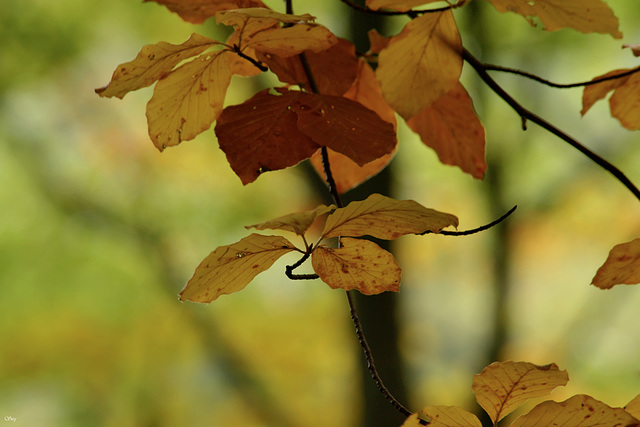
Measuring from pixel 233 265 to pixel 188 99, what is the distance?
10 cm

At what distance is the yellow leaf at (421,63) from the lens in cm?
27

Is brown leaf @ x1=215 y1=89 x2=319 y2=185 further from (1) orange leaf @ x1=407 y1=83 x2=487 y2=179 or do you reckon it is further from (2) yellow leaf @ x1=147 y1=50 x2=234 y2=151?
(1) orange leaf @ x1=407 y1=83 x2=487 y2=179

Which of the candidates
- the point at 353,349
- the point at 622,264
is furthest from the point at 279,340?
the point at 622,264

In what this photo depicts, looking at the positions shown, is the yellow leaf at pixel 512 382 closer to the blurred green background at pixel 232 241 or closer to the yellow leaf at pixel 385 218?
the yellow leaf at pixel 385 218

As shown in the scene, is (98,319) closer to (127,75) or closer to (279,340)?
(279,340)

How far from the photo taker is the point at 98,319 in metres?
3.12

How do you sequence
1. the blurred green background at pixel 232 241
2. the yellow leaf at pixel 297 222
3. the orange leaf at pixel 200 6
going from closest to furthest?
the yellow leaf at pixel 297 222 → the orange leaf at pixel 200 6 → the blurred green background at pixel 232 241

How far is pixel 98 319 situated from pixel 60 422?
61cm

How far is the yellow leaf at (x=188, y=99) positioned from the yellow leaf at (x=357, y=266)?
0.32 feet

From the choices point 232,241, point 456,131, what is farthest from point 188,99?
point 232,241

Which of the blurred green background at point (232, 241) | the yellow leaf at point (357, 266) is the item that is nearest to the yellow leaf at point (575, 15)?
the yellow leaf at point (357, 266)

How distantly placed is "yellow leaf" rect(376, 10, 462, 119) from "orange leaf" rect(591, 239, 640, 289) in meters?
0.13

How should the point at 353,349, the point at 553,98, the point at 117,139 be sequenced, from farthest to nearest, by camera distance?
the point at 117,139, the point at 553,98, the point at 353,349

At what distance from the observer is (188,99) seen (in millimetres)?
293
